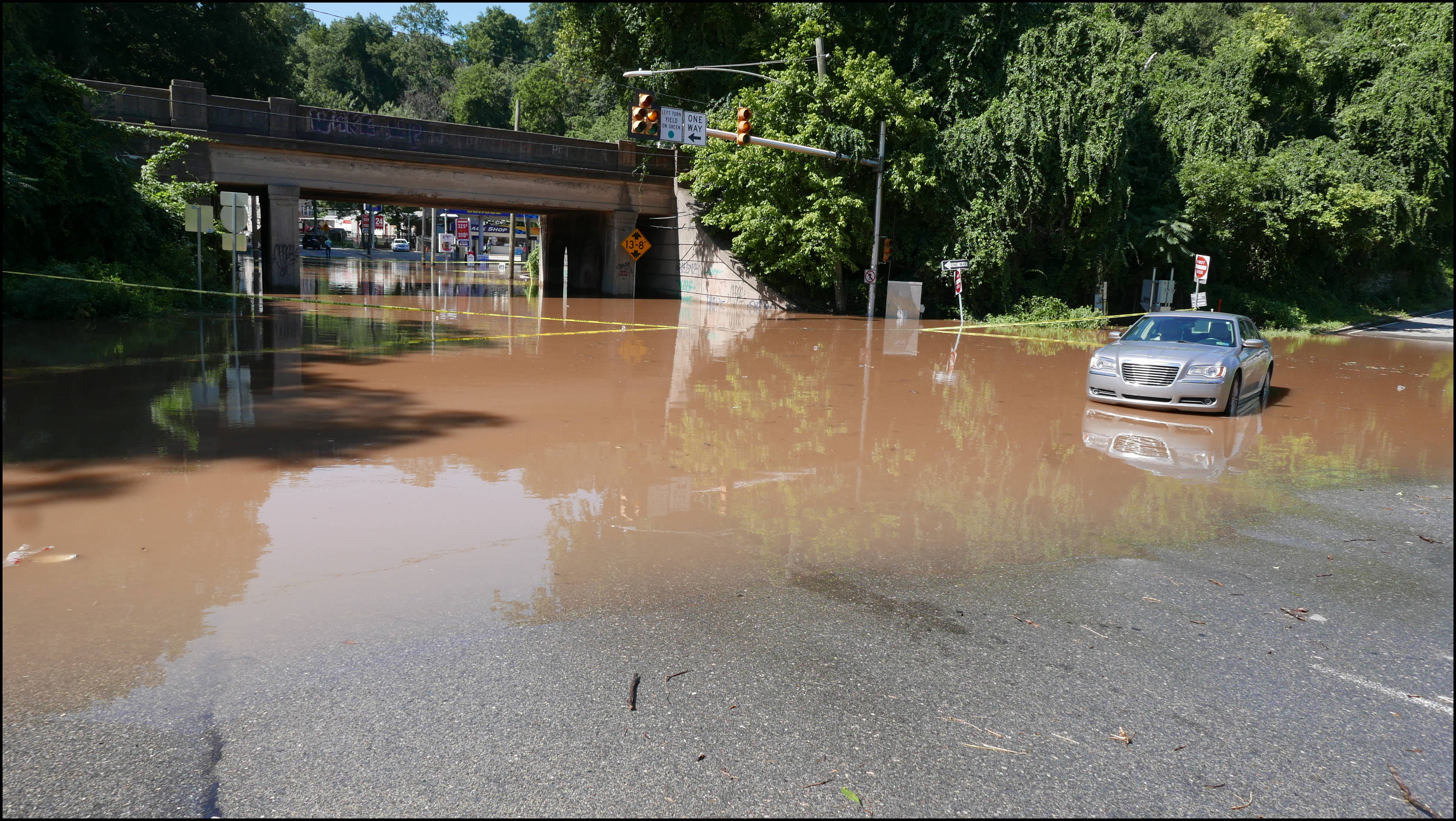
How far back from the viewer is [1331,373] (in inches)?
798

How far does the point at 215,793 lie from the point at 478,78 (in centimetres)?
8145

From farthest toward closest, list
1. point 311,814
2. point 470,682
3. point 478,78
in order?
point 478,78 → point 470,682 → point 311,814

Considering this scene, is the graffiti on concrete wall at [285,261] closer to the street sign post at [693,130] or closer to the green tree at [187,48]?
the green tree at [187,48]

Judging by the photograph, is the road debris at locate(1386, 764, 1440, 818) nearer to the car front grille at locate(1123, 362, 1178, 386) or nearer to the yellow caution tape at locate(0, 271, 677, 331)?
the car front grille at locate(1123, 362, 1178, 386)

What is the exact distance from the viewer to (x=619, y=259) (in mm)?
39531

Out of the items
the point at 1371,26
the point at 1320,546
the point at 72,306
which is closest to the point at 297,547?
the point at 1320,546

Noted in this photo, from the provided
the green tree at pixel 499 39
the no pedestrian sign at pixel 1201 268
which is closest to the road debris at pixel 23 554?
the no pedestrian sign at pixel 1201 268

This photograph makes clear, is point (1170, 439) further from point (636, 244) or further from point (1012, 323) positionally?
point (636, 244)

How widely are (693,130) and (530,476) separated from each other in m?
18.7

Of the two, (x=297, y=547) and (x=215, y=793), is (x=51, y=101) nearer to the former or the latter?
(x=297, y=547)

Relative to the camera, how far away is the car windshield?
46.1 ft

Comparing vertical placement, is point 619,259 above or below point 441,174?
below

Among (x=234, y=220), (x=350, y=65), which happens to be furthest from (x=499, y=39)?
(x=234, y=220)

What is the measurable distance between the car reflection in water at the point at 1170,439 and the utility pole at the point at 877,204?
1764 cm
